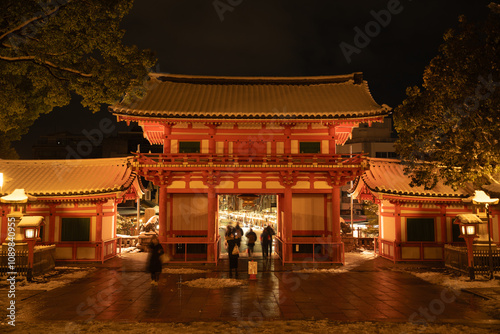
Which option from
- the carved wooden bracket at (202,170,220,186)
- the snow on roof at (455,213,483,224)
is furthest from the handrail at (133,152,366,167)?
the snow on roof at (455,213,483,224)

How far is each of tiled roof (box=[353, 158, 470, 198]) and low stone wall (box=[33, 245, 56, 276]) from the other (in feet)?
52.1

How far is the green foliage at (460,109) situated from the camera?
12.6 m

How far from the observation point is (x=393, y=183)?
65.0ft

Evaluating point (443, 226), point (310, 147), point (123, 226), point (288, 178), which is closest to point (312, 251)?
point (288, 178)

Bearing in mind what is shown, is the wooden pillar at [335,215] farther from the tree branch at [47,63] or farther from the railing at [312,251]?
the tree branch at [47,63]

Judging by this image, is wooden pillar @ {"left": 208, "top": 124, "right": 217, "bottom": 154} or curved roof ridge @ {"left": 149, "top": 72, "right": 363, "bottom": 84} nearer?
wooden pillar @ {"left": 208, "top": 124, "right": 217, "bottom": 154}

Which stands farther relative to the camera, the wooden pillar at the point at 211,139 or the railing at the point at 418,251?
the wooden pillar at the point at 211,139

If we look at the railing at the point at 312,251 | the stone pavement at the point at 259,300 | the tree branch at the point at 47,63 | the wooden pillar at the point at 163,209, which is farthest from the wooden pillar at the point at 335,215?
the tree branch at the point at 47,63

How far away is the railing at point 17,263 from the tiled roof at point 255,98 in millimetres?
7406

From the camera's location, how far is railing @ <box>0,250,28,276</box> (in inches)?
569

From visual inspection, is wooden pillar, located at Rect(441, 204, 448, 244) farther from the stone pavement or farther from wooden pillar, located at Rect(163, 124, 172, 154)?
wooden pillar, located at Rect(163, 124, 172, 154)

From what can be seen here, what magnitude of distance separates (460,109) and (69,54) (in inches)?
596

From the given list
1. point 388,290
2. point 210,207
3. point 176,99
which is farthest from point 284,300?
point 176,99

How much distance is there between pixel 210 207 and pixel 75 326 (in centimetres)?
1011
